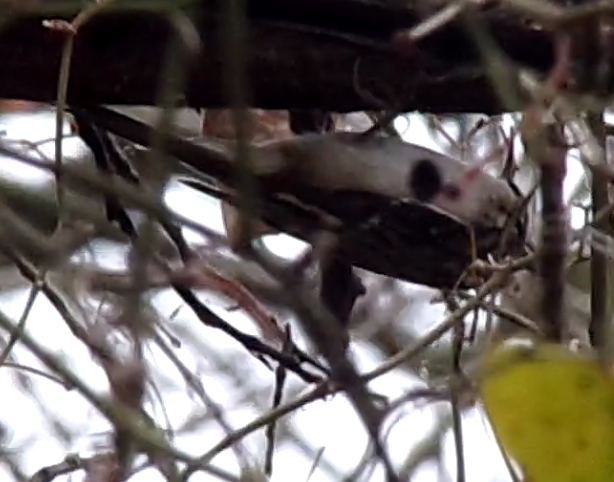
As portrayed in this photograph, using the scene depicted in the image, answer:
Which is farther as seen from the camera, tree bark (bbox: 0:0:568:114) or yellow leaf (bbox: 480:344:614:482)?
tree bark (bbox: 0:0:568:114)

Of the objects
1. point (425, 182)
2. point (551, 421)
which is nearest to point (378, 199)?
point (425, 182)

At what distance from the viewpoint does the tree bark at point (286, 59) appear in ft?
2.24

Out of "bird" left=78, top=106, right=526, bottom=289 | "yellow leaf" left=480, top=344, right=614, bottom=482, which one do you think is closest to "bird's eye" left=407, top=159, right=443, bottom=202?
"bird" left=78, top=106, right=526, bottom=289

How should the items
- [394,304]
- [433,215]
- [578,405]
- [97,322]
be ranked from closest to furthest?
[578,405] → [433,215] → [97,322] → [394,304]

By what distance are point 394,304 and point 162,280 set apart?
1.89 feet

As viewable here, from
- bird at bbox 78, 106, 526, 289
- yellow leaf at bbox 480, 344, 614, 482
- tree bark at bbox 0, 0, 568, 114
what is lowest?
yellow leaf at bbox 480, 344, 614, 482

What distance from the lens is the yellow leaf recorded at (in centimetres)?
34

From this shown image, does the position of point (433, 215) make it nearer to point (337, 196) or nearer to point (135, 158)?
point (337, 196)

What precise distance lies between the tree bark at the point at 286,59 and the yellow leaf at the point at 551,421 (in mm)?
355

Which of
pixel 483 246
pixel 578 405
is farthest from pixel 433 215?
pixel 578 405

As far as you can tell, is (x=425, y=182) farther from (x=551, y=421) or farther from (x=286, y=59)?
(x=551, y=421)

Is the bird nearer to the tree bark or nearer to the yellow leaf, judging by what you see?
the tree bark

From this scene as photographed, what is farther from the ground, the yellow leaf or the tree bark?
the tree bark

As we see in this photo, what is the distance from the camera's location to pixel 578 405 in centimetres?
34
